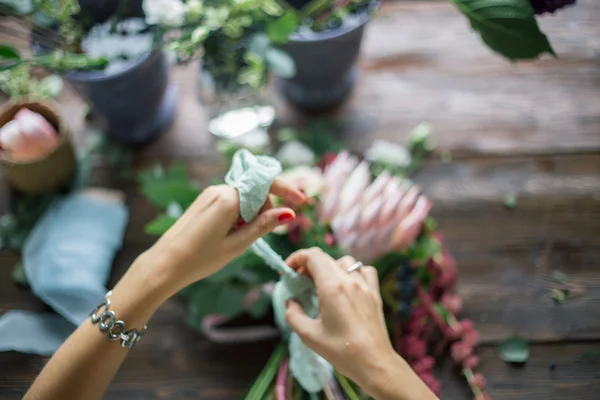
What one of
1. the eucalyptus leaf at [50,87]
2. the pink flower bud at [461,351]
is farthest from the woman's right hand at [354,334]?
the eucalyptus leaf at [50,87]

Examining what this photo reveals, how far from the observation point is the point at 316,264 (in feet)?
1.82

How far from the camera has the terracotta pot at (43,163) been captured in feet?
2.66

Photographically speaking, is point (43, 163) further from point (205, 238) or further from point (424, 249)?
point (424, 249)

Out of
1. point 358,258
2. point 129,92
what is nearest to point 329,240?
point 358,258

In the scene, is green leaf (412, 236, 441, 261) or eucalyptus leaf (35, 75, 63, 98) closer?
green leaf (412, 236, 441, 261)

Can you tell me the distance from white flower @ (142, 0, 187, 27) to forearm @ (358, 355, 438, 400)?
17.8 inches

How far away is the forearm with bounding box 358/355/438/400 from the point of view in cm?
50

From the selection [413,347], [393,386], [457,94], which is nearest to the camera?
[393,386]

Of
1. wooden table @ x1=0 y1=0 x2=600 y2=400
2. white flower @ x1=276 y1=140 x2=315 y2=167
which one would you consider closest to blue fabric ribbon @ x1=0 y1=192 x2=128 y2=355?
wooden table @ x1=0 y1=0 x2=600 y2=400

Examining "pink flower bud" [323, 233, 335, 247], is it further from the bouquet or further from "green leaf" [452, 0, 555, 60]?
"green leaf" [452, 0, 555, 60]

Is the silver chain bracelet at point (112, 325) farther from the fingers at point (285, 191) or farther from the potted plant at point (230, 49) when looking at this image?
the potted plant at point (230, 49)

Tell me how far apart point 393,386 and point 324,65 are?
493mm

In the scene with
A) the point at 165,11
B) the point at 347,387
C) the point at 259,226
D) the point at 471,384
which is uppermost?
the point at 165,11

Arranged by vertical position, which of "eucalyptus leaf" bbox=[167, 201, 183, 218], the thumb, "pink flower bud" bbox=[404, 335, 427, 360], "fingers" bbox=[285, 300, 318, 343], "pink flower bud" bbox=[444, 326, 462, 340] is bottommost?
"pink flower bud" bbox=[444, 326, 462, 340]
